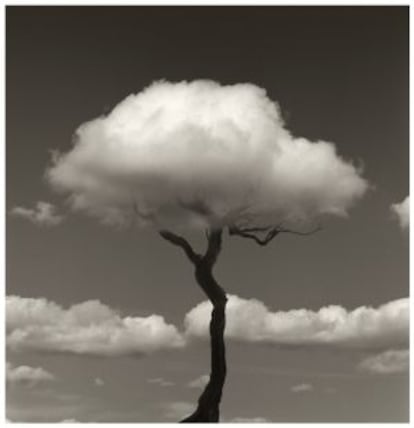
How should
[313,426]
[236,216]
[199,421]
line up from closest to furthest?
[313,426]
[199,421]
[236,216]

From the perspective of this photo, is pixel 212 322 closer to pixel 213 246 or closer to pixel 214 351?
pixel 214 351

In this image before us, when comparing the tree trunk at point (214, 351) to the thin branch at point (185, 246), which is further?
the thin branch at point (185, 246)

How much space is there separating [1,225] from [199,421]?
294 inches

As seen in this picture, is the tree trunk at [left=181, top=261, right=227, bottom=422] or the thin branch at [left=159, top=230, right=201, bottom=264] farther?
the thin branch at [left=159, top=230, right=201, bottom=264]

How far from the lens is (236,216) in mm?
21953

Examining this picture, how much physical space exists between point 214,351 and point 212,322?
0.79 m

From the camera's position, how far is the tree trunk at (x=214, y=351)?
67.3 ft

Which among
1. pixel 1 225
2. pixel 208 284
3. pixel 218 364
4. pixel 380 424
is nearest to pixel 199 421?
pixel 218 364

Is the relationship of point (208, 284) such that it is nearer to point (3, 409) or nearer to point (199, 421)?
point (199, 421)

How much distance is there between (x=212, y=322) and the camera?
2086 cm

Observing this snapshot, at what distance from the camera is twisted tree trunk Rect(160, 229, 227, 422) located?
20531 mm

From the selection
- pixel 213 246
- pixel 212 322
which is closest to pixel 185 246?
pixel 213 246

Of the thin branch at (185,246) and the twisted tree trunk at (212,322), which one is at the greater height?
the thin branch at (185,246)

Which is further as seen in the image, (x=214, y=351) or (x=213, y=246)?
(x=213, y=246)
